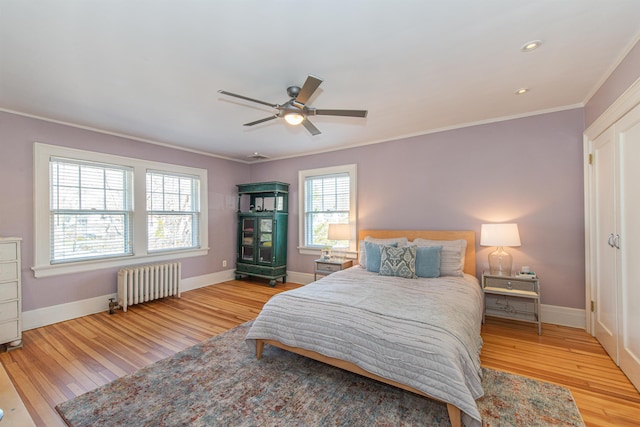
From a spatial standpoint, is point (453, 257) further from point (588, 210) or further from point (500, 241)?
point (588, 210)

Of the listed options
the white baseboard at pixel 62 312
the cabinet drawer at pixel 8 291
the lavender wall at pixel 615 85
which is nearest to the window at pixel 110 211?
the white baseboard at pixel 62 312

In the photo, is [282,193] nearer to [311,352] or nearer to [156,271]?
[156,271]

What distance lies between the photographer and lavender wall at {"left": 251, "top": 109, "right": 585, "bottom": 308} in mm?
3110

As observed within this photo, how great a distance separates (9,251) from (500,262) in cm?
532

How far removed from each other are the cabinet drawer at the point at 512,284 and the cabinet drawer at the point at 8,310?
5048 millimetres

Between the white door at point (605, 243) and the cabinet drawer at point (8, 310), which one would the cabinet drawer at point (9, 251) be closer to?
the cabinet drawer at point (8, 310)

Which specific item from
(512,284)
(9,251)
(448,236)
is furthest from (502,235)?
(9,251)

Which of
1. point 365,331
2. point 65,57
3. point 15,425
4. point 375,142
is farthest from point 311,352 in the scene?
point 375,142

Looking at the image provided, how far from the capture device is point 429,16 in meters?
1.70

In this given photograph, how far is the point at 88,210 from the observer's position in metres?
3.71

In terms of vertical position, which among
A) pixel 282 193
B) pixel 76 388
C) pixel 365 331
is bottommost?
pixel 76 388

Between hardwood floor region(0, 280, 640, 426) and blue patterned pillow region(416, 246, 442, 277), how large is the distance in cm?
85

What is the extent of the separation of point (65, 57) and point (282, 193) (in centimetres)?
354

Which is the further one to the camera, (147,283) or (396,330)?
(147,283)
